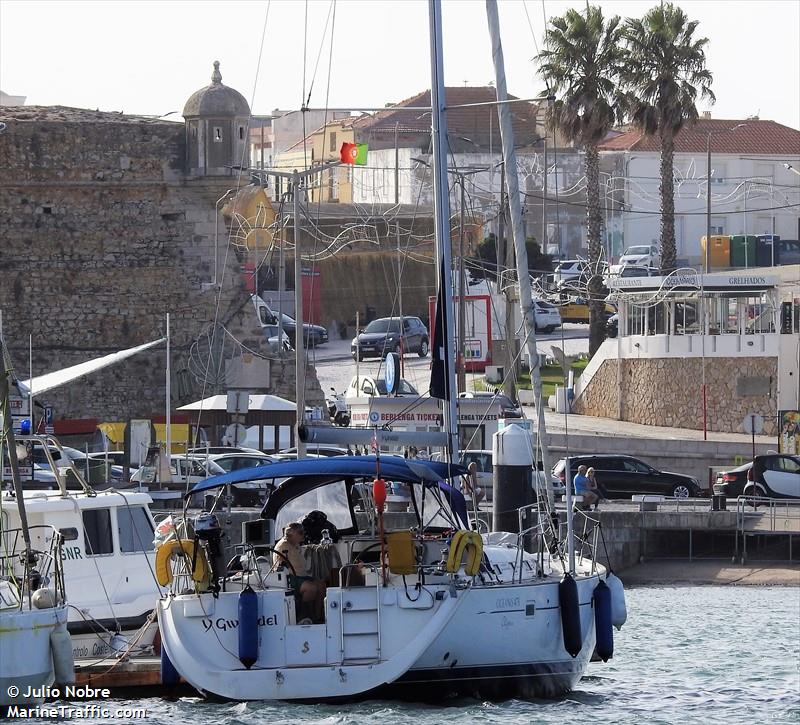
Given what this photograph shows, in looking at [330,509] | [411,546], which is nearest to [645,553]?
[330,509]

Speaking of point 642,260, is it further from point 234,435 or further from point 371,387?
point 234,435

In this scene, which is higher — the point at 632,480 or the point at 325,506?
the point at 325,506

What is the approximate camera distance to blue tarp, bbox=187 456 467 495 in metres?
16.3

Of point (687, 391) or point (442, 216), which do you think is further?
point (687, 391)

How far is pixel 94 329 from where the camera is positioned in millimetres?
39062

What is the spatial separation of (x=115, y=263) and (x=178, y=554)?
24.0 meters

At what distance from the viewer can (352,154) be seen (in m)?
28.5

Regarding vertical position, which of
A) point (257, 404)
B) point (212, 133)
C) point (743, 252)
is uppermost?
point (212, 133)

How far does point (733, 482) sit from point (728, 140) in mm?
46603

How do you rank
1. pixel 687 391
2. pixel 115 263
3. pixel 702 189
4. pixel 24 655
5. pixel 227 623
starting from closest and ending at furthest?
1. pixel 24 655
2. pixel 227 623
3. pixel 115 263
4. pixel 687 391
5. pixel 702 189

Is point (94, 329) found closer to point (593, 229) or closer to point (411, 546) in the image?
point (593, 229)

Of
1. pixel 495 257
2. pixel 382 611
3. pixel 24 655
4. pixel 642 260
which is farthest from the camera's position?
pixel 642 260

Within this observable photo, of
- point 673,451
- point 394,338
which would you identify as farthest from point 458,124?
point 673,451

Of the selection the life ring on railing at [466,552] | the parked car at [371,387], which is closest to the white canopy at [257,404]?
the parked car at [371,387]
